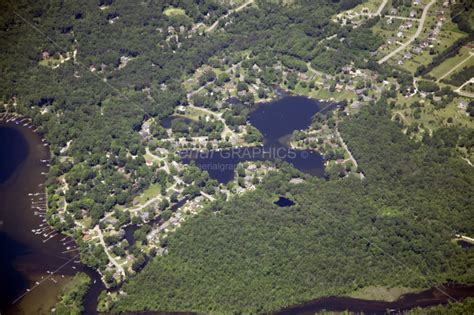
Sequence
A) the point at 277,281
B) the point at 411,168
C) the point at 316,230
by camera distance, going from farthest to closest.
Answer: the point at 411,168
the point at 316,230
the point at 277,281

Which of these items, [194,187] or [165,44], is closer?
[194,187]

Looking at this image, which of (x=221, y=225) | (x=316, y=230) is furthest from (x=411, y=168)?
(x=221, y=225)

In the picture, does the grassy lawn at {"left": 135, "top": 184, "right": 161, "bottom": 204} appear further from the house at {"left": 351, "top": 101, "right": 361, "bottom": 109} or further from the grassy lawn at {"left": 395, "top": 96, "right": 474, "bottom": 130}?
the grassy lawn at {"left": 395, "top": 96, "right": 474, "bottom": 130}

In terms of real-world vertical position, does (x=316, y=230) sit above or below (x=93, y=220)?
above

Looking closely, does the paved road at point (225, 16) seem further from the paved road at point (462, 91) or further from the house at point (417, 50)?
the paved road at point (462, 91)

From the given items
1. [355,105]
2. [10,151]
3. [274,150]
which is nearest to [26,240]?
[10,151]

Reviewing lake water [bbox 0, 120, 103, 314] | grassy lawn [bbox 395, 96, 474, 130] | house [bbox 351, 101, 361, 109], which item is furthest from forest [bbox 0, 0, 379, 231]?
grassy lawn [bbox 395, 96, 474, 130]

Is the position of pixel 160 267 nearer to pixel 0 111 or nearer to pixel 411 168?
pixel 411 168
